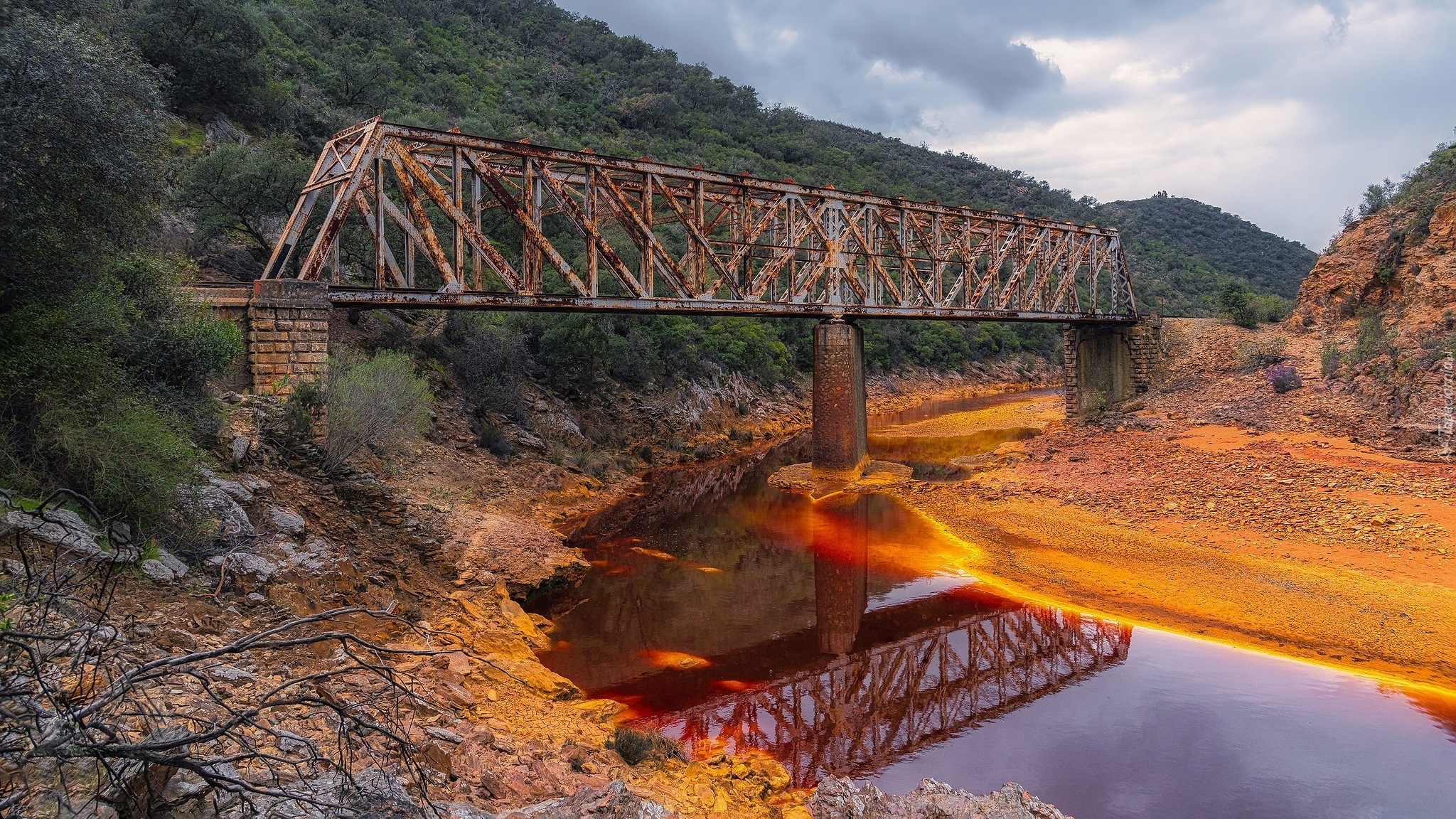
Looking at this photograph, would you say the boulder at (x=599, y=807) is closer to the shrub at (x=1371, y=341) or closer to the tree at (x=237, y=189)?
the tree at (x=237, y=189)

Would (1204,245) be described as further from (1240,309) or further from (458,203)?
(458,203)

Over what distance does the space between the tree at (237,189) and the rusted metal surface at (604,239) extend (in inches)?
44.5

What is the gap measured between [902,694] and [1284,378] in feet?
94.3

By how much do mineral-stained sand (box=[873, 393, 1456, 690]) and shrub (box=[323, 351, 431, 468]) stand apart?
13493 millimetres

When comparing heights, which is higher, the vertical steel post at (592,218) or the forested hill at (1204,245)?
the forested hill at (1204,245)

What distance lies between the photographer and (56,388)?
31.1 ft

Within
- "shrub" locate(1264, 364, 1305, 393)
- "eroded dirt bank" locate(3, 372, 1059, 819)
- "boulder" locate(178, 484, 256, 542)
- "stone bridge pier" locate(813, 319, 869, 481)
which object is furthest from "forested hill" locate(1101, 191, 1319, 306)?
"boulder" locate(178, 484, 256, 542)

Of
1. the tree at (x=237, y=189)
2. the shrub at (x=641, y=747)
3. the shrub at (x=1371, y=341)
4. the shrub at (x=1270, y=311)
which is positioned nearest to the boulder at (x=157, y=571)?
the shrub at (x=641, y=747)

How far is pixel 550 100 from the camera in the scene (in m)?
63.8

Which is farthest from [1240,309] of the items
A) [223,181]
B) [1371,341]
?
[223,181]

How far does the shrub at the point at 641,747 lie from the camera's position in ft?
30.3

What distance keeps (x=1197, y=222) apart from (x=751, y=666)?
12865 cm

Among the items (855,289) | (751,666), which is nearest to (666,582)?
(751,666)

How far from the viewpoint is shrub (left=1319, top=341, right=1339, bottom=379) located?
100ft
